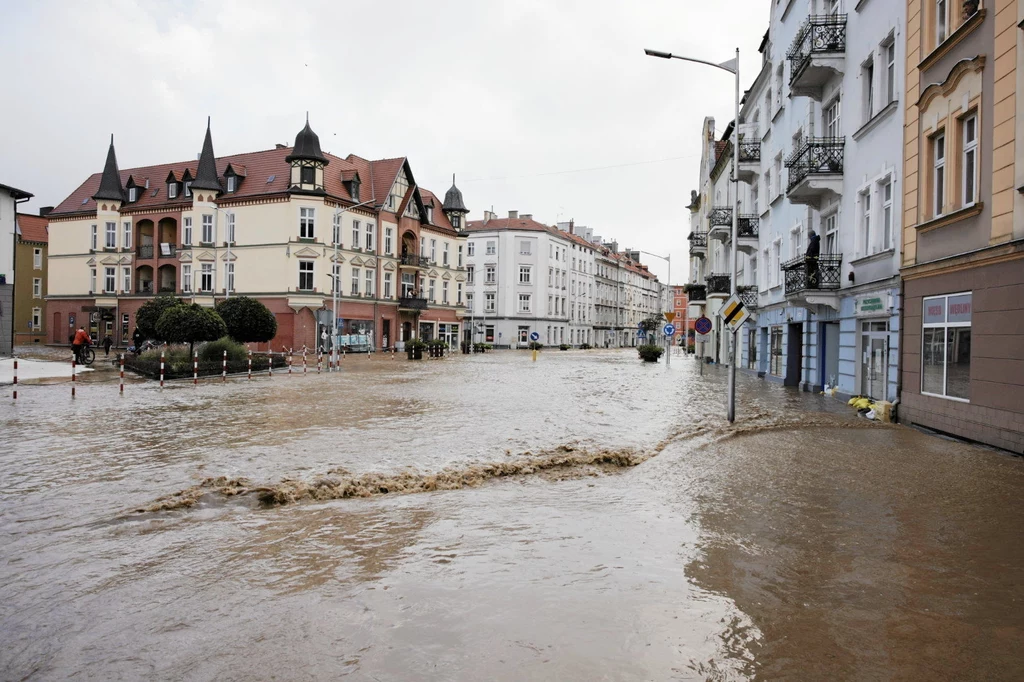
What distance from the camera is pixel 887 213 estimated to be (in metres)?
17.7

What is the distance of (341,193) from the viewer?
2288 inches

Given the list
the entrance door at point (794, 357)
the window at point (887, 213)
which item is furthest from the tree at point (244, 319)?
the window at point (887, 213)

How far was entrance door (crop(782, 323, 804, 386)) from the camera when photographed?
26.7 meters

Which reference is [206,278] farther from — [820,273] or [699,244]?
[820,273]

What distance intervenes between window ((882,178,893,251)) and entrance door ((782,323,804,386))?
9.13 meters

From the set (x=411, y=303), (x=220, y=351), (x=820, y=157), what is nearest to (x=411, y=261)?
(x=411, y=303)

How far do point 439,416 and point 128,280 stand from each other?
57.2m

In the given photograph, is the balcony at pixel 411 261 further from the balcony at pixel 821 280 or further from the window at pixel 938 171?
the window at pixel 938 171

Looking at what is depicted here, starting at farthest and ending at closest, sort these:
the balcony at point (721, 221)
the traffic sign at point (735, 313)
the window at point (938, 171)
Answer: the balcony at point (721, 221) < the traffic sign at point (735, 313) < the window at point (938, 171)

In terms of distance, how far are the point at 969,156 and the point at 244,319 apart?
28.0 m

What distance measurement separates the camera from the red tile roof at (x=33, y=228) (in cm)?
7381

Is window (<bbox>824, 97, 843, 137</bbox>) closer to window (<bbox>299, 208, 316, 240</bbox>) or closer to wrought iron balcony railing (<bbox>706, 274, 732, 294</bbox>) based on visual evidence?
wrought iron balcony railing (<bbox>706, 274, 732, 294</bbox>)

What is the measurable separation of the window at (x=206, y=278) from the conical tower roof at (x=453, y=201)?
26.0 metres

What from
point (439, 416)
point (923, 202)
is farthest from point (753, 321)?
point (439, 416)
